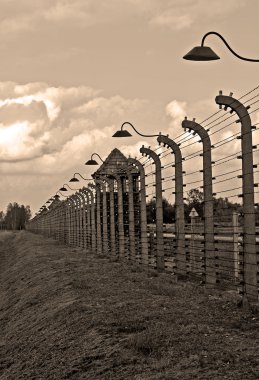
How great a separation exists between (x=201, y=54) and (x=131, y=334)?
4517 mm

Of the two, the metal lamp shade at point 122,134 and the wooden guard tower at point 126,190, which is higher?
the metal lamp shade at point 122,134

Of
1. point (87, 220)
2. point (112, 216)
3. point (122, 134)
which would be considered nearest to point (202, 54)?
point (122, 134)

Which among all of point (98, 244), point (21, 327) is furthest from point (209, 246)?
point (98, 244)

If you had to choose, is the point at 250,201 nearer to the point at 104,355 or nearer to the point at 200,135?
the point at 200,135

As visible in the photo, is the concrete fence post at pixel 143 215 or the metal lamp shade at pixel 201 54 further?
the concrete fence post at pixel 143 215

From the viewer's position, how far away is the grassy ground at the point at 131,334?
24.0 feet

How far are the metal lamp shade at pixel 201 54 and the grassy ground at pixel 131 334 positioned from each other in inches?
153

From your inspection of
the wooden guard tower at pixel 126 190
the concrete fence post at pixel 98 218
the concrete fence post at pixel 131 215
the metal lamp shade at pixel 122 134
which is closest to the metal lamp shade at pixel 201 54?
the wooden guard tower at pixel 126 190

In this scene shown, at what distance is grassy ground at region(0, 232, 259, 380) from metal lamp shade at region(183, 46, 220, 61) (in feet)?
12.8

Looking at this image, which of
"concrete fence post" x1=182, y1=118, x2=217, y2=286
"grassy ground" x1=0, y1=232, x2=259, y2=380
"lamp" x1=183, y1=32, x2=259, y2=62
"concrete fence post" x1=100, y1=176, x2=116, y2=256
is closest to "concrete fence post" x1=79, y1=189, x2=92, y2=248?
"concrete fence post" x1=100, y1=176, x2=116, y2=256

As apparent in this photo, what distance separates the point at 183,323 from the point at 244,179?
2.47 m

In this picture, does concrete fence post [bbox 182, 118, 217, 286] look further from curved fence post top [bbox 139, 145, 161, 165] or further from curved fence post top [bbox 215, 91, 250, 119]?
curved fence post top [bbox 139, 145, 161, 165]

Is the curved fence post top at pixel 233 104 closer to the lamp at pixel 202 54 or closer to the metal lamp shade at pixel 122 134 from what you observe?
the lamp at pixel 202 54

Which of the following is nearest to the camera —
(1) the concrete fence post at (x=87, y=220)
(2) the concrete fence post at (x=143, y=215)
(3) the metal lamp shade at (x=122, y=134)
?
(2) the concrete fence post at (x=143, y=215)
